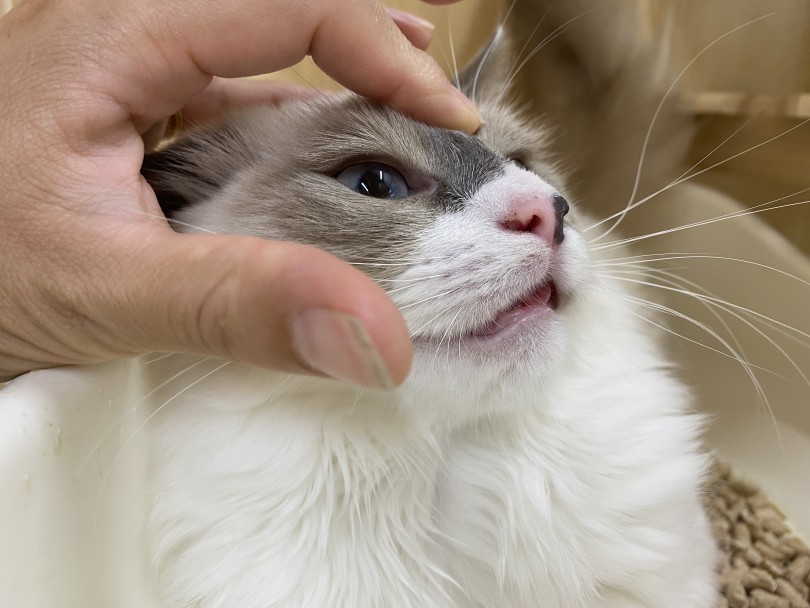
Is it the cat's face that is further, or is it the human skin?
the cat's face

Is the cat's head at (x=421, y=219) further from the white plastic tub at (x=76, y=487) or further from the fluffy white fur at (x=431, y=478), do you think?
the white plastic tub at (x=76, y=487)

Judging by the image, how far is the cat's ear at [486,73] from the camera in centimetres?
129

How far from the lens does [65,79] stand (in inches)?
28.5

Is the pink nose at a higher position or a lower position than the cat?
higher

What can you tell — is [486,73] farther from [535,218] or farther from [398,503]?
[398,503]

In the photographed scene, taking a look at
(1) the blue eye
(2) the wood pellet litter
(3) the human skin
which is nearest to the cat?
(1) the blue eye

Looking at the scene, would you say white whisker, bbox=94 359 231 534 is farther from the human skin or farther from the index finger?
the index finger

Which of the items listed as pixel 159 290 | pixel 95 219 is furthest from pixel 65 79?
pixel 159 290

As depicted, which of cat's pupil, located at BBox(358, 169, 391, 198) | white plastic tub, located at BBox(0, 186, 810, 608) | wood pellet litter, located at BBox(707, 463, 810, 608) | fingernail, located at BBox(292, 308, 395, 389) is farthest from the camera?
wood pellet litter, located at BBox(707, 463, 810, 608)

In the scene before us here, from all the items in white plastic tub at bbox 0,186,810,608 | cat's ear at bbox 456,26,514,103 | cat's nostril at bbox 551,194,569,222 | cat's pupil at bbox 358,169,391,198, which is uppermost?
cat's ear at bbox 456,26,514,103

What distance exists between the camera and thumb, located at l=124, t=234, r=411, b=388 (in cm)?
50

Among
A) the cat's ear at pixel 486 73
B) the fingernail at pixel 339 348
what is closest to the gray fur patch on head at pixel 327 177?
the fingernail at pixel 339 348

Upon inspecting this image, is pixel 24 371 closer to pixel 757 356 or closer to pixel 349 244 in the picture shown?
pixel 349 244

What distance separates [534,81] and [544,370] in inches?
50.5
